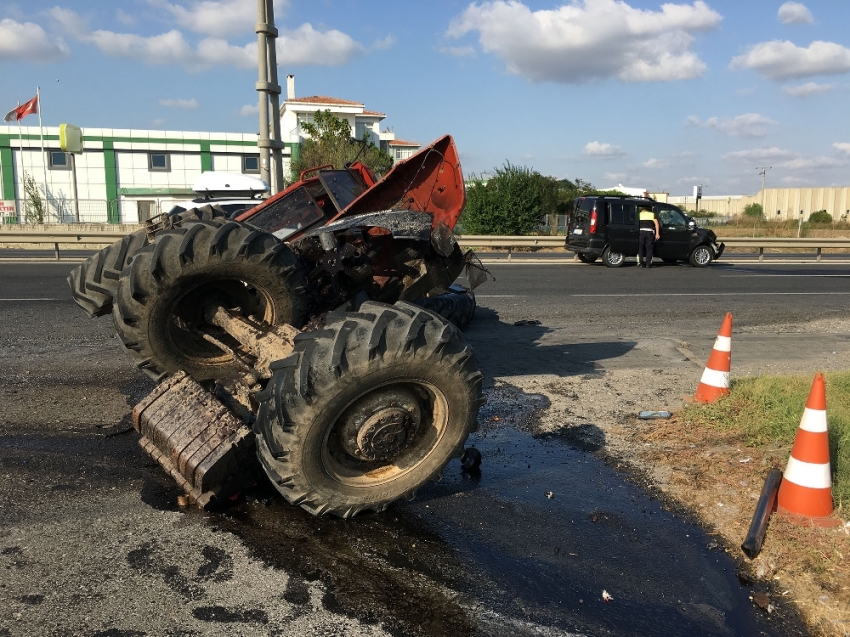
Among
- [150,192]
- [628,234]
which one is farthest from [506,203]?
[150,192]

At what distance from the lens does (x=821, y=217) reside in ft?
176

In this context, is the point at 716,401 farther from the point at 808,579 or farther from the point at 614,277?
the point at 614,277

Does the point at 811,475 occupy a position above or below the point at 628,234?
below

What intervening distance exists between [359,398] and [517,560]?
1089mm

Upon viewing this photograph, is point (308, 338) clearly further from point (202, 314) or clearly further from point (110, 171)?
point (110, 171)

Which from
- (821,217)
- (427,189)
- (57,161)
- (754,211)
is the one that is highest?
(57,161)

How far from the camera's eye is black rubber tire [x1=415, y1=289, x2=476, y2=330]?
8.11 meters

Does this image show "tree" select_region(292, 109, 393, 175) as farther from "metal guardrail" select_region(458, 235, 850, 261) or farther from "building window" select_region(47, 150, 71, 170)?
"building window" select_region(47, 150, 71, 170)

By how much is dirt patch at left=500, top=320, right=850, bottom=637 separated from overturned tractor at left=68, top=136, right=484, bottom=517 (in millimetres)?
1459

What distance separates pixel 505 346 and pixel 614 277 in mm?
9203

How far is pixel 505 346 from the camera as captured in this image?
8.02 metres

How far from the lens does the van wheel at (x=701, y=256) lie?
2000 cm

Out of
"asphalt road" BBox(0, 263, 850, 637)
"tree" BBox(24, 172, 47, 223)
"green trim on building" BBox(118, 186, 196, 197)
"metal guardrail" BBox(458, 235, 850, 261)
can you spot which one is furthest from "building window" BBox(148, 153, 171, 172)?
"asphalt road" BBox(0, 263, 850, 637)

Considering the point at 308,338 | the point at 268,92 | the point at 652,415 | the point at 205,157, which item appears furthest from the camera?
the point at 205,157
